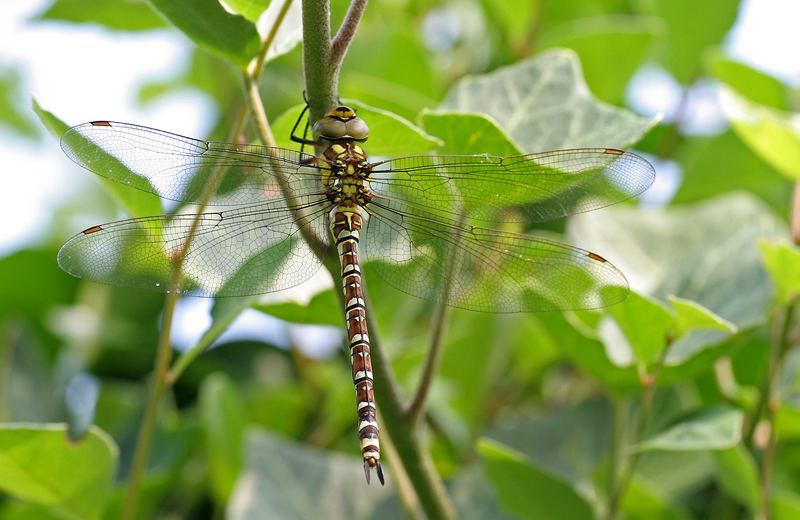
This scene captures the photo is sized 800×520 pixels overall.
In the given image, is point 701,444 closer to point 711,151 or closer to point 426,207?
point 426,207

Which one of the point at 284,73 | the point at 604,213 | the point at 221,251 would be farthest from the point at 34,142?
the point at 604,213

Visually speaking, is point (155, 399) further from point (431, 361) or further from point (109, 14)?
point (109, 14)

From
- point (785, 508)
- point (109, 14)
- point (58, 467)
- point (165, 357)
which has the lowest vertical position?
point (785, 508)

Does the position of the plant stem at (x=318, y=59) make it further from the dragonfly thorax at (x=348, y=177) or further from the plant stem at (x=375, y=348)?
the dragonfly thorax at (x=348, y=177)

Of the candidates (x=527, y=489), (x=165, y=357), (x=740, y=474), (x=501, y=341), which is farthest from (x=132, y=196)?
(x=740, y=474)

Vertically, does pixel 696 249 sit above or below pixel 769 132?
below

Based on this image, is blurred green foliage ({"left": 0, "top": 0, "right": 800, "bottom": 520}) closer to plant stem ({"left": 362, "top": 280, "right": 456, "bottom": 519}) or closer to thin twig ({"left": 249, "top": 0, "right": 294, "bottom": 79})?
thin twig ({"left": 249, "top": 0, "right": 294, "bottom": 79})
